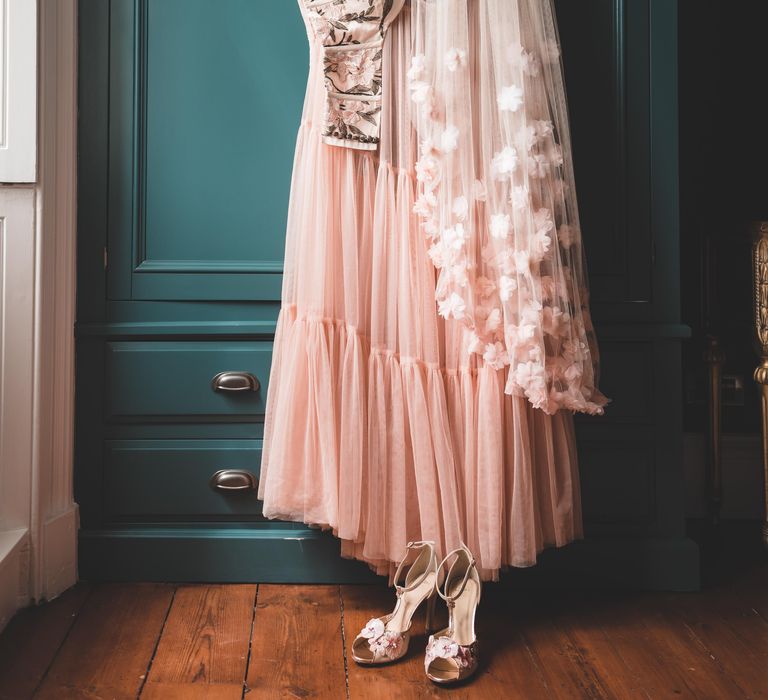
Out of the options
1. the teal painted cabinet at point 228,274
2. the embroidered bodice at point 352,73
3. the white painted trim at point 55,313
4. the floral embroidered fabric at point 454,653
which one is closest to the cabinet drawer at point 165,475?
the teal painted cabinet at point 228,274

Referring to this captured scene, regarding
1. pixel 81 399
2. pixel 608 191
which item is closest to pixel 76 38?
pixel 81 399

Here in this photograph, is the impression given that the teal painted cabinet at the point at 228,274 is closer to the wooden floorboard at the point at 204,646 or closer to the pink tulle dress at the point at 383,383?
the wooden floorboard at the point at 204,646

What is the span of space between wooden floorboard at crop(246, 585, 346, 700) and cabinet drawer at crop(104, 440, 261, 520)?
0.23m

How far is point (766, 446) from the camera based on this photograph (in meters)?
1.73

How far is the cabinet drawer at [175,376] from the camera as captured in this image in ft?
5.33

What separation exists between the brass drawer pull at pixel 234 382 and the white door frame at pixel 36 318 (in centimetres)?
35

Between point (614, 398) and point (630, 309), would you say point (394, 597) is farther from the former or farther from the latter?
point (630, 309)

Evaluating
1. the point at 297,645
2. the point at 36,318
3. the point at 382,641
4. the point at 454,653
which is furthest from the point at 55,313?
the point at 454,653

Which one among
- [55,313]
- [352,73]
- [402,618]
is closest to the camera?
[402,618]

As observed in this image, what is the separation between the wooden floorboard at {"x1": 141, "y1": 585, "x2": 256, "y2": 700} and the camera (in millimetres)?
1181

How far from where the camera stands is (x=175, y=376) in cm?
162

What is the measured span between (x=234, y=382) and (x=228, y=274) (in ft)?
0.83

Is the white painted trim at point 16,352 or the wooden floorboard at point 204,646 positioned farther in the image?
the white painted trim at point 16,352

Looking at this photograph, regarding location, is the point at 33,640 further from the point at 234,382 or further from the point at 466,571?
the point at 466,571
